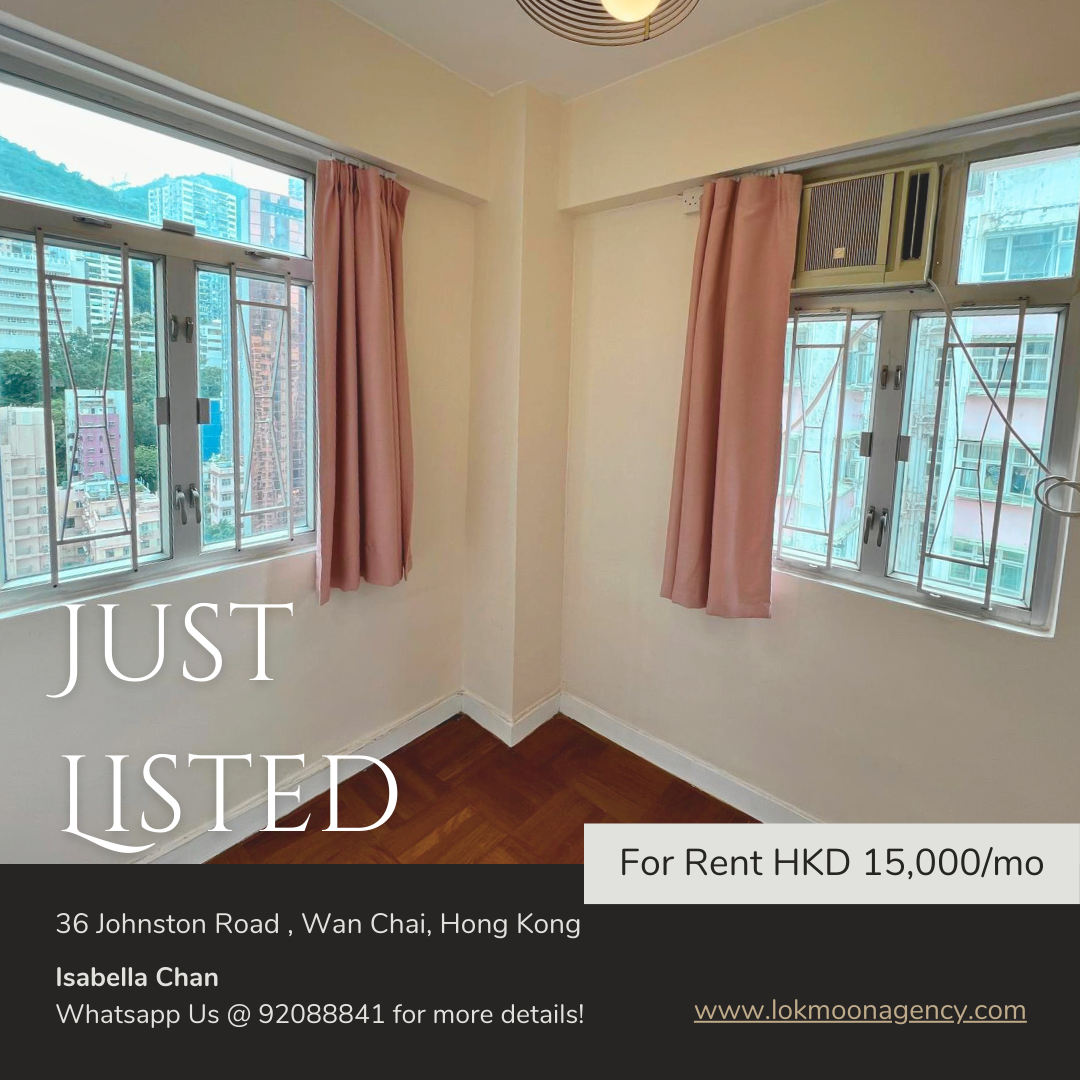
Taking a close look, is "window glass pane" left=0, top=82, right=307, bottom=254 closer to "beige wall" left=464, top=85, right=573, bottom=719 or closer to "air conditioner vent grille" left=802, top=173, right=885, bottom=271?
Answer: "beige wall" left=464, top=85, right=573, bottom=719

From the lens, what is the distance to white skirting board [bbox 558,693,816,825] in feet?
6.91

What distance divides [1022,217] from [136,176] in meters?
2.23

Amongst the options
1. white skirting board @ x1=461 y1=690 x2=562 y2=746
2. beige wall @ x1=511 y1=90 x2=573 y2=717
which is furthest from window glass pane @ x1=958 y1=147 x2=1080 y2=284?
white skirting board @ x1=461 y1=690 x2=562 y2=746

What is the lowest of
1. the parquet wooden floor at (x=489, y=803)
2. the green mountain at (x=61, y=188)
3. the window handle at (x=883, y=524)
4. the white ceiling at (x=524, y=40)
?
the parquet wooden floor at (x=489, y=803)

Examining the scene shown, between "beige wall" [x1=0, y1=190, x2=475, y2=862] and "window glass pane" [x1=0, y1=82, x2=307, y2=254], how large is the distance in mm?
485

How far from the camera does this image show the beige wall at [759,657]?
1.63m

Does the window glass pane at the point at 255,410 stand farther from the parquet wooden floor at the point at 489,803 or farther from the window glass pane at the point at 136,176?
the parquet wooden floor at the point at 489,803

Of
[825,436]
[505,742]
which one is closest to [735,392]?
[825,436]

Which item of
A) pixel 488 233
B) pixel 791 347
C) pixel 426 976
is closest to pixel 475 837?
pixel 426 976

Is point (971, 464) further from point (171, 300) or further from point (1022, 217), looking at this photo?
point (171, 300)

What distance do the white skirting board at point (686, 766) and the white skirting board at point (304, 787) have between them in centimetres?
57

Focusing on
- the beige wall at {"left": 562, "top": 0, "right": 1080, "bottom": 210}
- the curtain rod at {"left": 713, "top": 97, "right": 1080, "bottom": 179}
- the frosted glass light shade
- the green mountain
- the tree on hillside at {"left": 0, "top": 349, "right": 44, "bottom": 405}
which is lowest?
the tree on hillside at {"left": 0, "top": 349, "right": 44, "bottom": 405}

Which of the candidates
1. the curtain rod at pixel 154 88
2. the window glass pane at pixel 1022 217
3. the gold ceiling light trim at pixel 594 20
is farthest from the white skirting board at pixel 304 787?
the window glass pane at pixel 1022 217

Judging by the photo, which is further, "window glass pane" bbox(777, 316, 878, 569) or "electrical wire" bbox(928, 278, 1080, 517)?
"window glass pane" bbox(777, 316, 878, 569)
